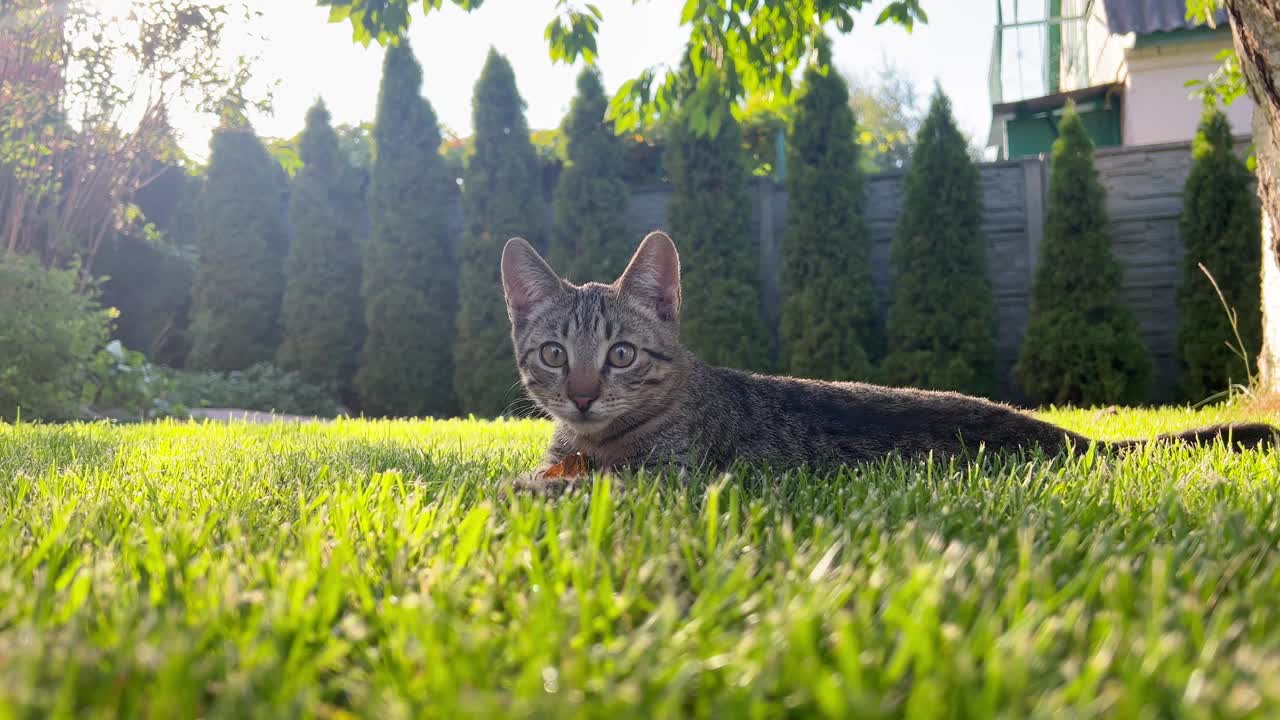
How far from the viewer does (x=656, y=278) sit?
3422mm

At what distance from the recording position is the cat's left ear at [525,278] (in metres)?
3.48

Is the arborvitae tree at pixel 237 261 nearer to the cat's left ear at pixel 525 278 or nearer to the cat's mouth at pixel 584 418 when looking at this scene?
the cat's left ear at pixel 525 278

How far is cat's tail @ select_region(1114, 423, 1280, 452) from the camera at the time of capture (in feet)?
12.0

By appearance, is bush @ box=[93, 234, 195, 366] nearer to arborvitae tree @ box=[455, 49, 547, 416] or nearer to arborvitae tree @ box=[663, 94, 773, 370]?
arborvitae tree @ box=[455, 49, 547, 416]

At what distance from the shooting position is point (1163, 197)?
38.0 feet

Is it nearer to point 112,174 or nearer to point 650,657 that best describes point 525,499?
point 650,657

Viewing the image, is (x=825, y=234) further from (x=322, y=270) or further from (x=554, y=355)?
(x=554, y=355)

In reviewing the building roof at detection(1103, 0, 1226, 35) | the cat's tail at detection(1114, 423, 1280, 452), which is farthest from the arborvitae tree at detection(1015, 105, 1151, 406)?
the cat's tail at detection(1114, 423, 1280, 452)

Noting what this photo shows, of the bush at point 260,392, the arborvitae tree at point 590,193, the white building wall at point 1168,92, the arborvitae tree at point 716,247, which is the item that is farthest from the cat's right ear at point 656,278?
the white building wall at point 1168,92

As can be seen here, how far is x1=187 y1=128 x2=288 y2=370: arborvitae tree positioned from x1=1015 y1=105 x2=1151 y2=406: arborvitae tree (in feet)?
40.9

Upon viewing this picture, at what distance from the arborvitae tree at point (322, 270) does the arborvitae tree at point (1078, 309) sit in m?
10.5

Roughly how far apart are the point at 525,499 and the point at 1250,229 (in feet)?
38.3

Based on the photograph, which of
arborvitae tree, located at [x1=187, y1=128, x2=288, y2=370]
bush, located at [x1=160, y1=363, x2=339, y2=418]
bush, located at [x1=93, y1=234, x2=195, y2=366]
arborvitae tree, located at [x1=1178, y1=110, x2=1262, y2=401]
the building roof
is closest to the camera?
arborvitae tree, located at [x1=1178, y1=110, x2=1262, y2=401]

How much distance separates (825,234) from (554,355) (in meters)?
9.37
